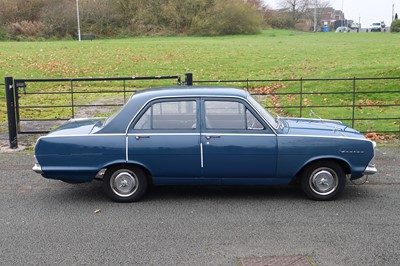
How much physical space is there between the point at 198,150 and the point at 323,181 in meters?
1.66

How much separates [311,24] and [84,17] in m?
52.5

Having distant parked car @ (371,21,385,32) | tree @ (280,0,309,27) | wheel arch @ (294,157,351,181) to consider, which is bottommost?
wheel arch @ (294,157,351,181)

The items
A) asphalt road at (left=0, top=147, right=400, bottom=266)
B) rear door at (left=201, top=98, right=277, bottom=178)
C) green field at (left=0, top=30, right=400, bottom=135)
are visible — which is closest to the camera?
asphalt road at (left=0, top=147, right=400, bottom=266)

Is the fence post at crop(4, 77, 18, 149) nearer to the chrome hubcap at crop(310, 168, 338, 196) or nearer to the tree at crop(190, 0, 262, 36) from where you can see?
the chrome hubcap at crop(310, 168, 338, 196)

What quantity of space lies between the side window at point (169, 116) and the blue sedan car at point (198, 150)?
0.04 feet

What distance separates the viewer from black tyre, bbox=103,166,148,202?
6.62 meters

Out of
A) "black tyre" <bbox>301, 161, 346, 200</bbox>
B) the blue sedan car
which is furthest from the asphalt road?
the blue sedan car

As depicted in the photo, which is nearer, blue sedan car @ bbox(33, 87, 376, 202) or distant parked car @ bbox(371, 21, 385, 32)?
blue sedan car @ bbox(33, 87, 376, 202)

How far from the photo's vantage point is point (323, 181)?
6.65m

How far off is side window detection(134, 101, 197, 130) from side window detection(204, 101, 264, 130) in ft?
0.68

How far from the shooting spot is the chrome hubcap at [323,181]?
6.65 metres

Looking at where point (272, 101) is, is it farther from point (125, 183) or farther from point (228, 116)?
point (125, 183)

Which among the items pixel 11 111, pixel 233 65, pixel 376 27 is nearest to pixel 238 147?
pixel 11 111

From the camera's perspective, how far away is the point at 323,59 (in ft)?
88.6
